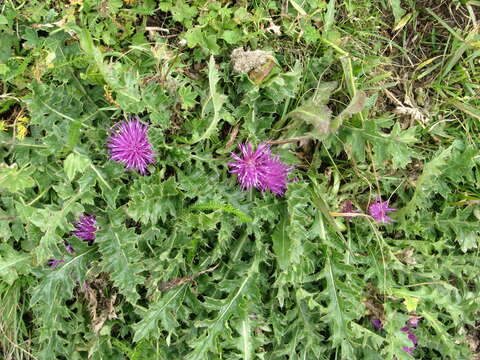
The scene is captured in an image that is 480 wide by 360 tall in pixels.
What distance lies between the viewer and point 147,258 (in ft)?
9.00

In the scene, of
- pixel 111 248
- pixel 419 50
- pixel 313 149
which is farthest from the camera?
pixel 419 50

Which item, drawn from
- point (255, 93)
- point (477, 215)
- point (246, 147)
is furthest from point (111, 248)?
point (477, 215)

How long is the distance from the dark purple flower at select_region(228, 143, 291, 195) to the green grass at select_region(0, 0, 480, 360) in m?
0.09

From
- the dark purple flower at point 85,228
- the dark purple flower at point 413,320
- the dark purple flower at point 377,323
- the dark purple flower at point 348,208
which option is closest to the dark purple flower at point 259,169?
the dark purple flower at point 348,208

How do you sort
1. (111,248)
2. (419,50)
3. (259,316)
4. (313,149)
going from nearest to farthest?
(111,248)
(259,316)
(313,149)
(419,50)

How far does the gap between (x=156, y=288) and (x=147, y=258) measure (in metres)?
0.20

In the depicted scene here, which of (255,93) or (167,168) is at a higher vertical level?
(255,93)

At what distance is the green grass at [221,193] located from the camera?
262 centimetres

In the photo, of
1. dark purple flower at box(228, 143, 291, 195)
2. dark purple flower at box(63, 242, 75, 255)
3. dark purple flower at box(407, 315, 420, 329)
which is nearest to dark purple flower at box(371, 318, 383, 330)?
dark purple flower at box(407, 315, 420, 329)

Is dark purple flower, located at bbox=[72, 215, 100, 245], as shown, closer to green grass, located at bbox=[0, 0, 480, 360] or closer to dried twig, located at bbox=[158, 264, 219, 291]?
green grass, located at bbox=[0, 0, 480, 360]

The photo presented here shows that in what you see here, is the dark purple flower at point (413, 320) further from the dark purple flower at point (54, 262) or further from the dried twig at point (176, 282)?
the dark purple flower at point (54, 262)

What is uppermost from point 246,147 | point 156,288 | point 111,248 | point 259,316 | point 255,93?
point 255,93

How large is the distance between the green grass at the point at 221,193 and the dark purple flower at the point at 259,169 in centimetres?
9

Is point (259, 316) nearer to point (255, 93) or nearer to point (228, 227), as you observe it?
point (228, 227)
